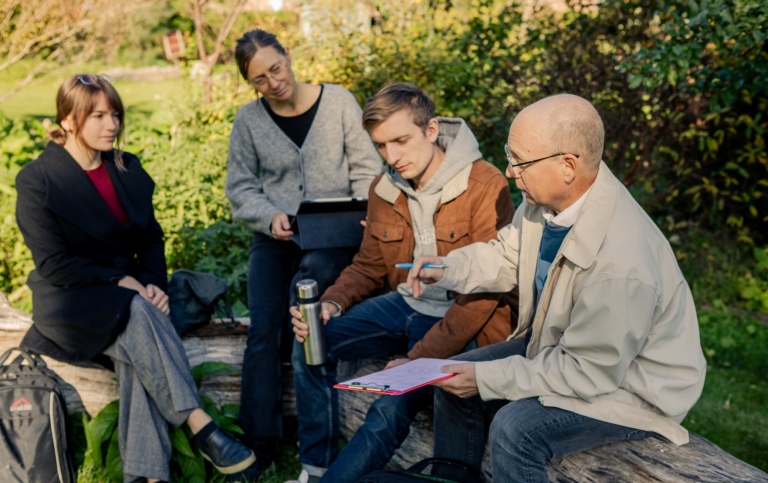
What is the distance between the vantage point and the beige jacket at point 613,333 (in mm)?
2521

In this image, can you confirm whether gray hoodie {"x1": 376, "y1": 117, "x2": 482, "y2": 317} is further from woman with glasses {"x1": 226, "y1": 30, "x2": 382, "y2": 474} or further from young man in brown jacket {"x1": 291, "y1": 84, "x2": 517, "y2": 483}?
woman with glasses {"x1": 226, "y1": 30, "x2": 382, "y2": 474}

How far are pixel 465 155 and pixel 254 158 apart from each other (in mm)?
1424

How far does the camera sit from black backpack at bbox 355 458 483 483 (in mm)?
2941

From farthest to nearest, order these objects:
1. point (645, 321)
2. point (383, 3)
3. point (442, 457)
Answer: point (383, 3) → point (442, 457) → point (645, 321)

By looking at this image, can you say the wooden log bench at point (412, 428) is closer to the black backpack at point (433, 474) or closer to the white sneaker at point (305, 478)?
the black backpack at point (433, 474)

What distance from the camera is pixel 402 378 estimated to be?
2.86 metres

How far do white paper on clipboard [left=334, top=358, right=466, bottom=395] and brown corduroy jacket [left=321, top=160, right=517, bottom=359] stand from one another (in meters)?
0.37

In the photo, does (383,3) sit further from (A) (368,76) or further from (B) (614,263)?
(B) (614,263)

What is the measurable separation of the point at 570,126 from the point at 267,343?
205 centimetres

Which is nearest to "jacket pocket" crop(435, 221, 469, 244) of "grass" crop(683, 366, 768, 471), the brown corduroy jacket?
the brown corduroy jacket

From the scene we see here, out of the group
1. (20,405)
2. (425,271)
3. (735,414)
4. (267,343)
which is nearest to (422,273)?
(425,271)

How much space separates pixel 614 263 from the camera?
2545 mm

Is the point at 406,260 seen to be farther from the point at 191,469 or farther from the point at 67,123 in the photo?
the point at 67,123

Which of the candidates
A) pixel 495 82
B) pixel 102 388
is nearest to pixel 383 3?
pixel 495 82
